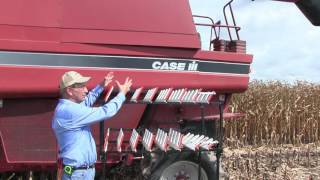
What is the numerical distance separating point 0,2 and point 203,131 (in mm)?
2288

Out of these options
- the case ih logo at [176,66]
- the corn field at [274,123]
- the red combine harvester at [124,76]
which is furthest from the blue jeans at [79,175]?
the corn field at [274,123]

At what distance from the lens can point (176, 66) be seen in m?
5.25

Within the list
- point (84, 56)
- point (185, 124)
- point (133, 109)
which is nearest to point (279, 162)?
point (185, 124)

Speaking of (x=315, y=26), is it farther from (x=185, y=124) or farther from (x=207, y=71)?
(x=185, y=124)

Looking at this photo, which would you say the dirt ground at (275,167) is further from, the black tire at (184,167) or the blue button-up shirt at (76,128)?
the blue button-up shirt at (76,128)

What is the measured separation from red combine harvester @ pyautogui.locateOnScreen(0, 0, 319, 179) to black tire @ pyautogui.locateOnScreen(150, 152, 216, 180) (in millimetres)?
10

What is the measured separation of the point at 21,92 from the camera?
4.65 m

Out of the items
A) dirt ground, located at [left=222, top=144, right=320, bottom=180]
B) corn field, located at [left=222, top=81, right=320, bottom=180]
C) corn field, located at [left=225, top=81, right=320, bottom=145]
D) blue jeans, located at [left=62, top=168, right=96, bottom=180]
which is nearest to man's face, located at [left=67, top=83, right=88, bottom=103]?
blue jeans, located at [left=62, top=168, right=96, bottom=180]

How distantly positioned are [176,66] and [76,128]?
5.88 feet

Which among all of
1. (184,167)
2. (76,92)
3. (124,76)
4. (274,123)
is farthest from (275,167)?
(274,123)

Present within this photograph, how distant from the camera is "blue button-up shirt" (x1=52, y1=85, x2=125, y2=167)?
367 cm

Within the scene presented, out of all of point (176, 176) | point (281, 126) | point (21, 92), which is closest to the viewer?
point (21, 92)

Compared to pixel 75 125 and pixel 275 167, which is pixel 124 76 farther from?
pixel 275 167

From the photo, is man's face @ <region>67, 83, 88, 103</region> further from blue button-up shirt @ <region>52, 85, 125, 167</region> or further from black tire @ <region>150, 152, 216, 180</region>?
black tire @ <region>150, 152, 216, 180</region>
